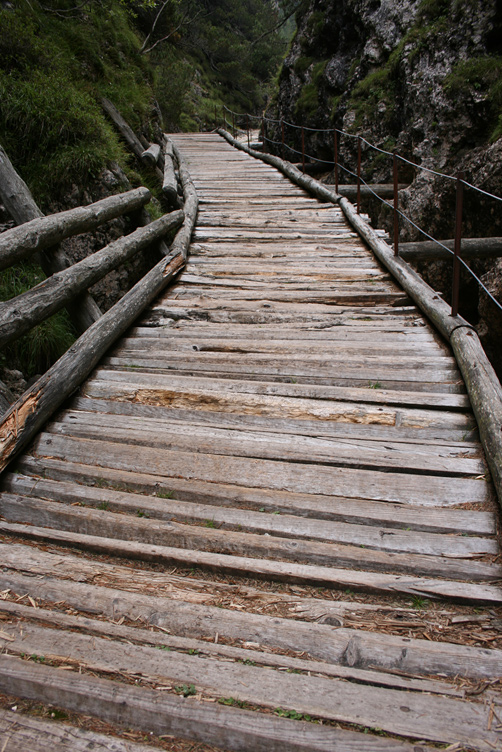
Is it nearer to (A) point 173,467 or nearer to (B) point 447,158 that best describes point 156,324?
(A) point 173,467

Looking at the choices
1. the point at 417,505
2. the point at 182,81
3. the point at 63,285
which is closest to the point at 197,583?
the point at 417,505

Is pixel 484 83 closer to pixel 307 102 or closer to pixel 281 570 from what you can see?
pixel 307 102

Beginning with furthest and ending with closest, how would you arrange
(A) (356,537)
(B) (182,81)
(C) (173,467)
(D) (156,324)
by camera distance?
(B) (182,81)
(D) (156,324)
(C) (173,467)
(A) (356,537)

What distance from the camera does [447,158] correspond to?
8195 millimetres

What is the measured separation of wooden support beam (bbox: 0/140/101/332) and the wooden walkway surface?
1.51 ft

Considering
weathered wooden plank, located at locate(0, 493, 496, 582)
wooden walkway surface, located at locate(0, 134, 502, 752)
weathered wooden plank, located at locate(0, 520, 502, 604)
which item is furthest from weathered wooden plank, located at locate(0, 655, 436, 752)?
weathered wooden plank, located at locate(0, 493, 496, 582)

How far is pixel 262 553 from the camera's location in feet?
6.20

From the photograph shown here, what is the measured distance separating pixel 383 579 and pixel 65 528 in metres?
1.38

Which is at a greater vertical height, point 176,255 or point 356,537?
point 176,255

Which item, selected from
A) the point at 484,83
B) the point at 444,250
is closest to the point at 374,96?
the point at 484,83

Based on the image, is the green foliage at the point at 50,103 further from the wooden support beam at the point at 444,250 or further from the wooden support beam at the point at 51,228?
the wooden support beam at the point at 444,250

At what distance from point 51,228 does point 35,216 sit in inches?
30.9

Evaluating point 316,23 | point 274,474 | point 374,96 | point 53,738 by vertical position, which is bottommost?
point 53,738

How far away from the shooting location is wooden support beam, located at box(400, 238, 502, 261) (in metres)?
5.27
